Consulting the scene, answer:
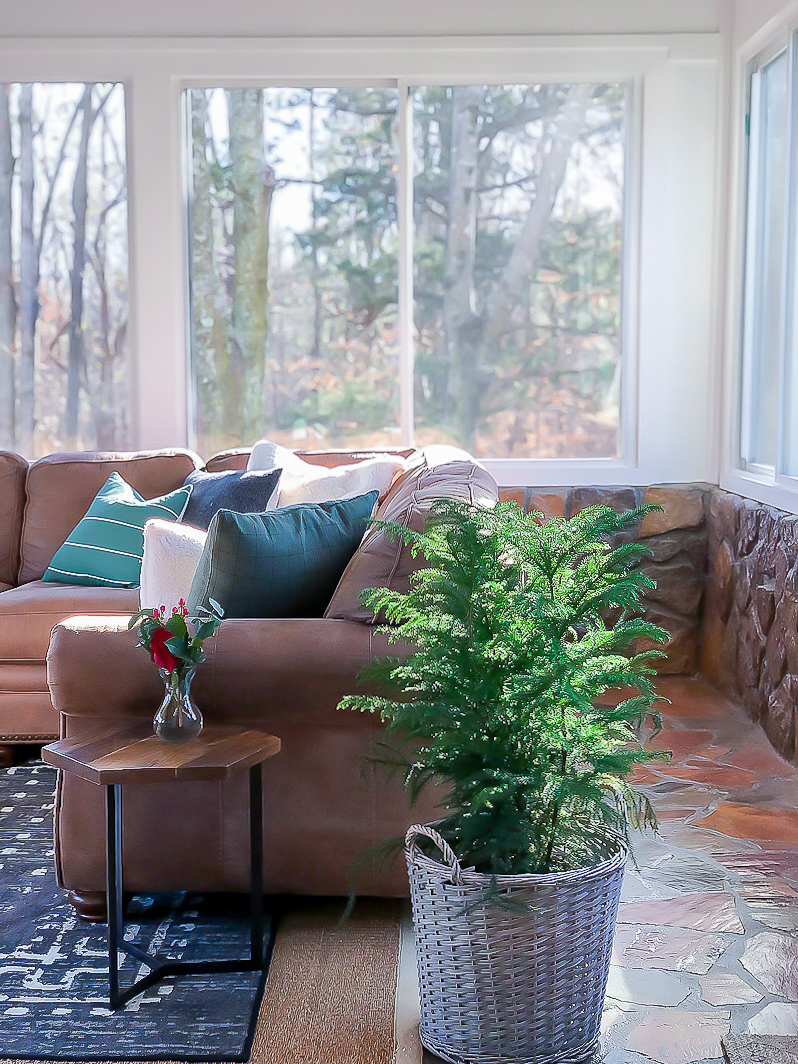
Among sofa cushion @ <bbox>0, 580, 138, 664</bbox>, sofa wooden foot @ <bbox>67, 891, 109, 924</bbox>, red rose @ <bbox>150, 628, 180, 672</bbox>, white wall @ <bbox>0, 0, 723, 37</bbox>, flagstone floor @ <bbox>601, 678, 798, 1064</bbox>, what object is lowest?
flagstone floor @ <bbox>601, 678, 798, 1064</bbox>

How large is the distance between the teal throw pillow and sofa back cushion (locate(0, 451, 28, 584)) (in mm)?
1884

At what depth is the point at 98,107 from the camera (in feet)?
14.2

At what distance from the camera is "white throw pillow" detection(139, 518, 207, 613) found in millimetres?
2496

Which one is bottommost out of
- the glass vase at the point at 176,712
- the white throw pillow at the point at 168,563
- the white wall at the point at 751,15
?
the glass vase at the point at 176,712

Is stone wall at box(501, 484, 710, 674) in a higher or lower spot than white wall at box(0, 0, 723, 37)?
lower

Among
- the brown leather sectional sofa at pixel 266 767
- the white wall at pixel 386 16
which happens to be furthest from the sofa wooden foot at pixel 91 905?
the white wall at pixel 386 16

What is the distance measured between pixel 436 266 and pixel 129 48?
4.76 feet

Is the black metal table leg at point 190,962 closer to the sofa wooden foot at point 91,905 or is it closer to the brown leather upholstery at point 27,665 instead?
the sofa wooden foot at point 91,905

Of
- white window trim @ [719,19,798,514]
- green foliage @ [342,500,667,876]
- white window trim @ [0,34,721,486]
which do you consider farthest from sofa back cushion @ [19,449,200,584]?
green foliage @ [342,500,667,876]

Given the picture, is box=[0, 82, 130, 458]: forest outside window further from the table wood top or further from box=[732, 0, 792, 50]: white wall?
the table wood top

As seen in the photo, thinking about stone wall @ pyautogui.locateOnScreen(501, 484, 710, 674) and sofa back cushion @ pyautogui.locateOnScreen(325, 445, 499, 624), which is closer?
sofa back cushion @ pyautogui.locateOnScreen(325, 445, 499, 624)

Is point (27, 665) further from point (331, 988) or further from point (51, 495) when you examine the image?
point (331, 988)

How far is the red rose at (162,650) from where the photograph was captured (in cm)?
204

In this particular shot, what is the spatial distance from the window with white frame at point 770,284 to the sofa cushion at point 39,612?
219cm
